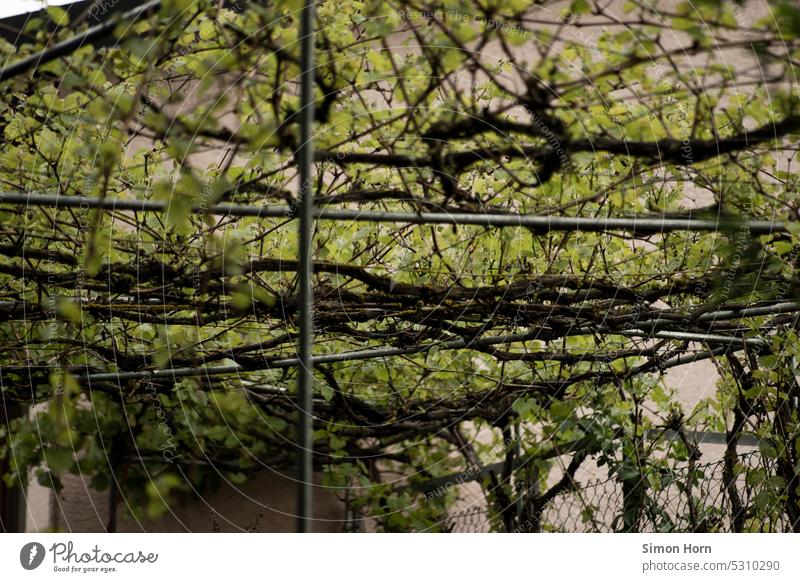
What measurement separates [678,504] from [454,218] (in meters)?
0.50

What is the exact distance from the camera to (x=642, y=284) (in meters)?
1.18

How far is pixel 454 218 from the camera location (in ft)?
3.68

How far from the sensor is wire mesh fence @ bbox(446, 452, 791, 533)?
3.77 ft

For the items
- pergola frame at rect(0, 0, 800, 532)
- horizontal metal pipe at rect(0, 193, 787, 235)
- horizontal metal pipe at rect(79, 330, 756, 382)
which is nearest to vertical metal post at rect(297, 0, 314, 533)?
pergola frame at rect(0, 0, 800, 532)

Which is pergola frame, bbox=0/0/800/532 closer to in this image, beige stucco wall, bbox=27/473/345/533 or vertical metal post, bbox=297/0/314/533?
vertical metal post, bbox=297/0/314/533

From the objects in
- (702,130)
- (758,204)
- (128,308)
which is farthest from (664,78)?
(128,308)

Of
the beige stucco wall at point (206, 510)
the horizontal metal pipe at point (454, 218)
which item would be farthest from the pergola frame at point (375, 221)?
the beige stucco wall at point (206, 510)

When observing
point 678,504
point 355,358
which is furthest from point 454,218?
point 678,504
